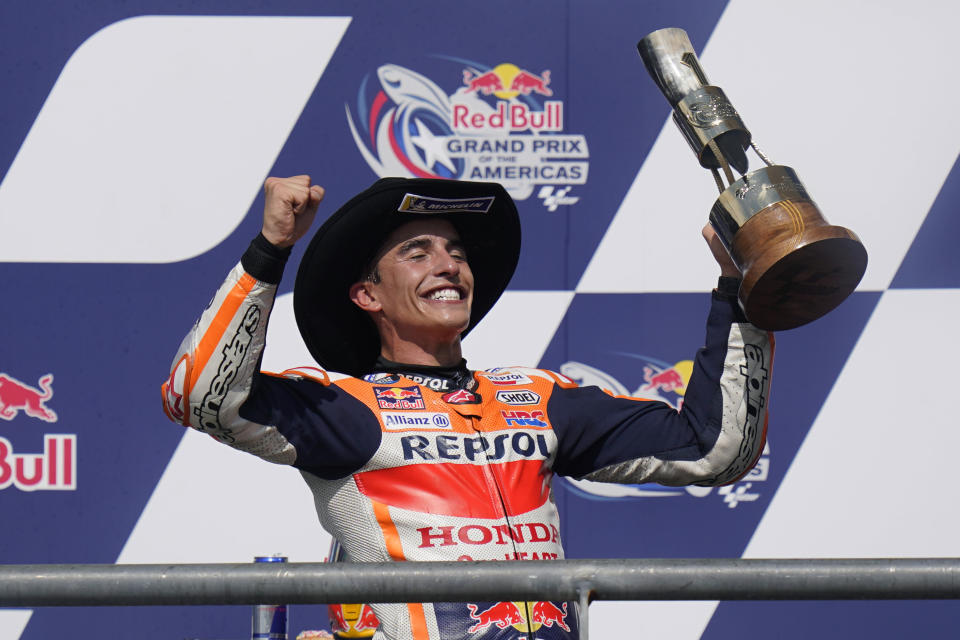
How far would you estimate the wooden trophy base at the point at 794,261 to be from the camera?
5.06ft

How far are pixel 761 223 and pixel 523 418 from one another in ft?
1.67

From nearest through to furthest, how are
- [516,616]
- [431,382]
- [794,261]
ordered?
1. [794,261]
2. [516,616]
3. [431,382]

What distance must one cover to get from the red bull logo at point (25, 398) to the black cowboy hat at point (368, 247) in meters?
0.97

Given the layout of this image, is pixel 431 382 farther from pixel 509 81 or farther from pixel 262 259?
pixel 509 81

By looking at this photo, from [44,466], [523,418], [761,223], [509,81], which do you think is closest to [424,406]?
[523,418]

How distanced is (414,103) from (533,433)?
1191 millimetres

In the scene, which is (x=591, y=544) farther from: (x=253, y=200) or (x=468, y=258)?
(x=253, y=200)

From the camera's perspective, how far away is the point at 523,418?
6.11 ft

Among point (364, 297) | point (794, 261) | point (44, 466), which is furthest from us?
point (44, 466)

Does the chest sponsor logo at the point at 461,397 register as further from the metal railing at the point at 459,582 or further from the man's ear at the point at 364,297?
the metal railing at the point at 459,582

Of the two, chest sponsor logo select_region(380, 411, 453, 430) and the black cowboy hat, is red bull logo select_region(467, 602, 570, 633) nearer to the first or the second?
chest sponsor logo select_region(380, 411, 453, 430)

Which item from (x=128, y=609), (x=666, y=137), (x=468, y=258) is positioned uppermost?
(x=666, y=137)

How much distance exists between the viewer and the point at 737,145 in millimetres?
1742

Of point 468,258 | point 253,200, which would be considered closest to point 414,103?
point 253,200
